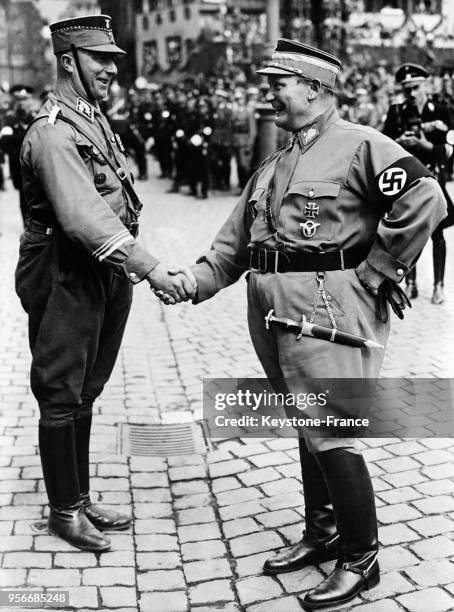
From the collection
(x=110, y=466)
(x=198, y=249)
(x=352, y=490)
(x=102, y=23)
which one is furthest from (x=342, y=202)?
(x=198, y=249)

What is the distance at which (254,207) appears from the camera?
347 cm

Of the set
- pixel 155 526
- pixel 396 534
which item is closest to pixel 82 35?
pixel 155 526

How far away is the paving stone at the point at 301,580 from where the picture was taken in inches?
134

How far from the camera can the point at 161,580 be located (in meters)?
3.52

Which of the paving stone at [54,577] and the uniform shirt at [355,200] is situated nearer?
the uniform shirt at [355,200]

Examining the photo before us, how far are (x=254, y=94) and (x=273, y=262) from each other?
1756 cm

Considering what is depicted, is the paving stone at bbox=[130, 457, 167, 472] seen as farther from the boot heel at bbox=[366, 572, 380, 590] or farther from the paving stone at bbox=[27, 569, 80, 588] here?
the boot heel at bbox=[366, 572, 380, 590]

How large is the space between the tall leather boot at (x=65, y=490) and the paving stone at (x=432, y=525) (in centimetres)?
136

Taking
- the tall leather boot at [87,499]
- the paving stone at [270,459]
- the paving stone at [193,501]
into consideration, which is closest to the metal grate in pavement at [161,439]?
the paving stone at [270,459]

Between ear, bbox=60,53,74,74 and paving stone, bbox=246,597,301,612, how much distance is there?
90.2 inches

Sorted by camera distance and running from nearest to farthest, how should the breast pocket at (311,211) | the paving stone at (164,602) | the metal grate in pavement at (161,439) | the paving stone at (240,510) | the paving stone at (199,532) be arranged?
the breast pocket at (311,211), the paving stone at (164,602), the paving stone at (199,532), the paving stone at (240,510), the metal grate in pavement at (161,439)

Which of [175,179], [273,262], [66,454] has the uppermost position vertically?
[273,262]

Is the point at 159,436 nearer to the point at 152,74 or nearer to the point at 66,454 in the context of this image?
the point at 66,454

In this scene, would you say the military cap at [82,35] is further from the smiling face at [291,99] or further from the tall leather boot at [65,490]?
the tall leather boot at [65,490]
